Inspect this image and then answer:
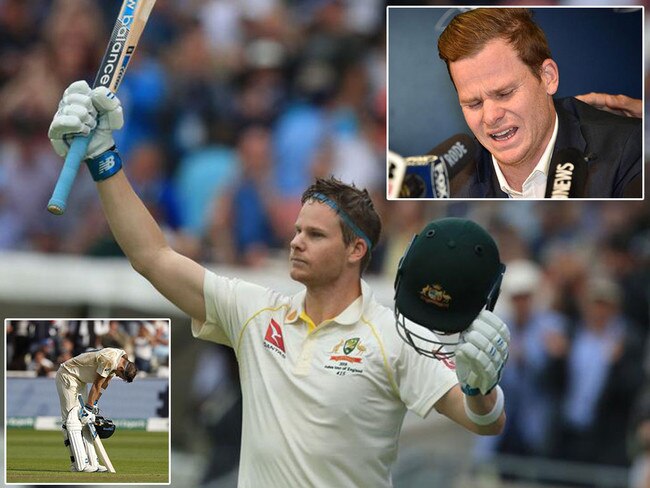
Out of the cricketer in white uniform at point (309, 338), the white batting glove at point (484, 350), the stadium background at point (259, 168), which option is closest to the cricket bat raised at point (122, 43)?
the cricketer in white uniform at point (309, 338)

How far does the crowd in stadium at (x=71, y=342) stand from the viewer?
4.74 meters

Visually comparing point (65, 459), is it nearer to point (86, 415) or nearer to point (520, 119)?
point (86, 415)

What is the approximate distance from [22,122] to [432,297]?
5698 mm

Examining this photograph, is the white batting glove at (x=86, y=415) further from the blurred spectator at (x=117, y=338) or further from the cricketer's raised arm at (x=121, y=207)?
the cricketer's raised arm at (x=121, y=207)

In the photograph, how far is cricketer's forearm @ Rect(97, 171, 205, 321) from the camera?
4.22 meters

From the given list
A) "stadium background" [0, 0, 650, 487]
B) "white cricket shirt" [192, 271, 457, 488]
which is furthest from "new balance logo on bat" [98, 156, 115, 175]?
"stadium background" [0, 0, 650, 487]

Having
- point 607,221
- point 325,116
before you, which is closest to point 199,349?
point 325,116

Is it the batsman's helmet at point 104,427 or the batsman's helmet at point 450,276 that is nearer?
the batsman's helmet at point 450,276

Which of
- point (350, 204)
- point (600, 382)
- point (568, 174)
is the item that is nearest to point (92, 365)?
point (350, 204)

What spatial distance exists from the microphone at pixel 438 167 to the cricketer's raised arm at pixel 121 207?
1.14m

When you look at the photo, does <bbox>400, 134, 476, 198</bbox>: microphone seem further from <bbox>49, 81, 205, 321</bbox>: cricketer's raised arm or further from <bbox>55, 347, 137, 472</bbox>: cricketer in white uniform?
<bbox>55, 347, 137, 472</bbox>: cricketer in white uniform

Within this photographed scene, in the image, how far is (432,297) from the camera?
3721 millimetres

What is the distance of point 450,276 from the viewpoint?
12.0 ft

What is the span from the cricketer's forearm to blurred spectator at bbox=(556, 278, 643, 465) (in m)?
3.89
